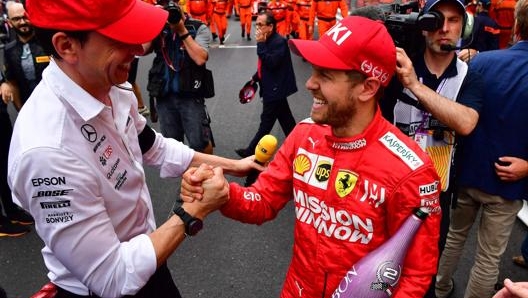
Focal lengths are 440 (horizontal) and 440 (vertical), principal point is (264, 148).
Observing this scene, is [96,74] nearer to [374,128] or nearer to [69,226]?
[69,226]

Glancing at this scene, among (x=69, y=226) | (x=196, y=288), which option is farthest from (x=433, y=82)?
(x=196, y=288)

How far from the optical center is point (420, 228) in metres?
1.66

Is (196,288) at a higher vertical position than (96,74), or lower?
lower

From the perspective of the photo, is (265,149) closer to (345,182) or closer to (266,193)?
(266,193)

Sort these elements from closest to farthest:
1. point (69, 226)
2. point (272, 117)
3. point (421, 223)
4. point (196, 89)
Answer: point (69, 226)
point (421, 223)
point (196, 89)
point (272, 117)

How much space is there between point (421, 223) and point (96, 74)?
1.30 metres

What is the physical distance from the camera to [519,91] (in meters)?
2.55

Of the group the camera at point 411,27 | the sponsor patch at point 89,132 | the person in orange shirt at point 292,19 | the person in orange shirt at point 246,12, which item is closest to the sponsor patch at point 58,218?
the sponsor patch at point 89,132

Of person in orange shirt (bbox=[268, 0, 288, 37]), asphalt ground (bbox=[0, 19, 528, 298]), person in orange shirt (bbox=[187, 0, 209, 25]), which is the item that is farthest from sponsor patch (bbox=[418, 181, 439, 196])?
person in orange shirt (bbox=[187, 0, 209, 25])

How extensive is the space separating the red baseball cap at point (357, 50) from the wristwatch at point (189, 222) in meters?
0.75

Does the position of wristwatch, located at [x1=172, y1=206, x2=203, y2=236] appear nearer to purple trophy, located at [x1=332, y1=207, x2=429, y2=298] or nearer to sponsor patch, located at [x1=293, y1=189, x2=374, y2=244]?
sponsor patch, located at [x1=293, y1=189, x2=374, y2=244]

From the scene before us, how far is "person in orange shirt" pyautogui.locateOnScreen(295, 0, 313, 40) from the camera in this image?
11859mm

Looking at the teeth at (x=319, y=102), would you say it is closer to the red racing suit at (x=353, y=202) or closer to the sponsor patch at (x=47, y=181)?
the red racing suit at (x=353, y=202)

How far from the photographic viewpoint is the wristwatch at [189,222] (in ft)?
5.44
